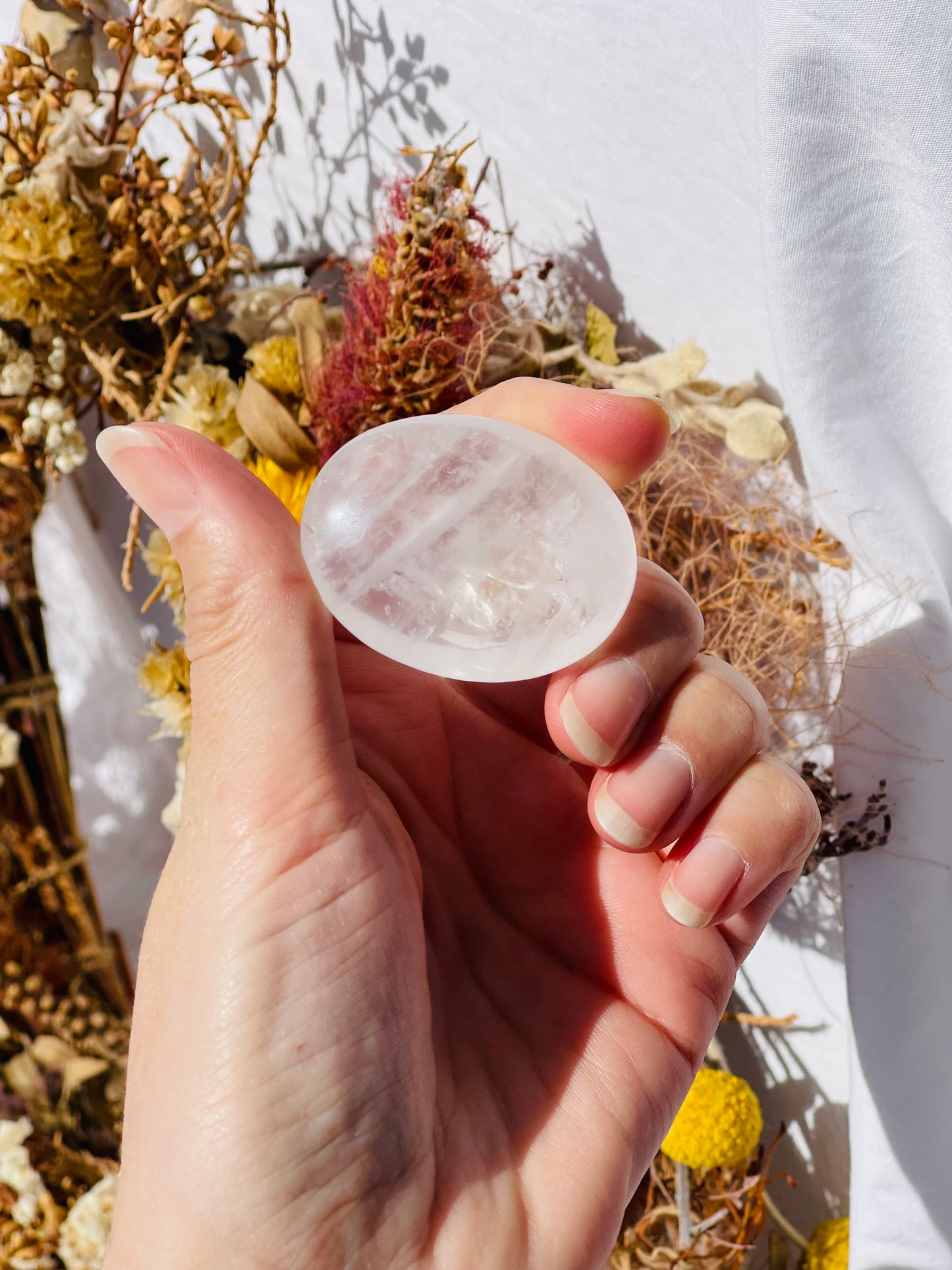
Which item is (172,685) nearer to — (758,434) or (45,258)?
(45,258)

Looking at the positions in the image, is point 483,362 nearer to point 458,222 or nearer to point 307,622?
point 458,222

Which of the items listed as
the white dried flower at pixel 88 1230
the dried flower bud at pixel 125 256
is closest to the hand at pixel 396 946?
the dried flower bud at pixel 125 256

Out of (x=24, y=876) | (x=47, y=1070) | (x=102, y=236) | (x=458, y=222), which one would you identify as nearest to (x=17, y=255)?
(x=102, y=236)

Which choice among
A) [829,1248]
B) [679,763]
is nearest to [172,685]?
[679,763]

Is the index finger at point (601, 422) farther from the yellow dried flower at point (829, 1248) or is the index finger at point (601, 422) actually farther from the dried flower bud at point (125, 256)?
the yellow dried flower at point (829, 1248)

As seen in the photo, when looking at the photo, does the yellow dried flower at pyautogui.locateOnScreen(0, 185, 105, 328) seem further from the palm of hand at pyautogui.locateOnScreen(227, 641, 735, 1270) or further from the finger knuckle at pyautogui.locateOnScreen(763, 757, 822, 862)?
the finger knuckle at pyautogui.locateOnScreen(763, 757, 822, 862)

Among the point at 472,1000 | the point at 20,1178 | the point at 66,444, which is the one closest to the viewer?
the point at 472,1000
